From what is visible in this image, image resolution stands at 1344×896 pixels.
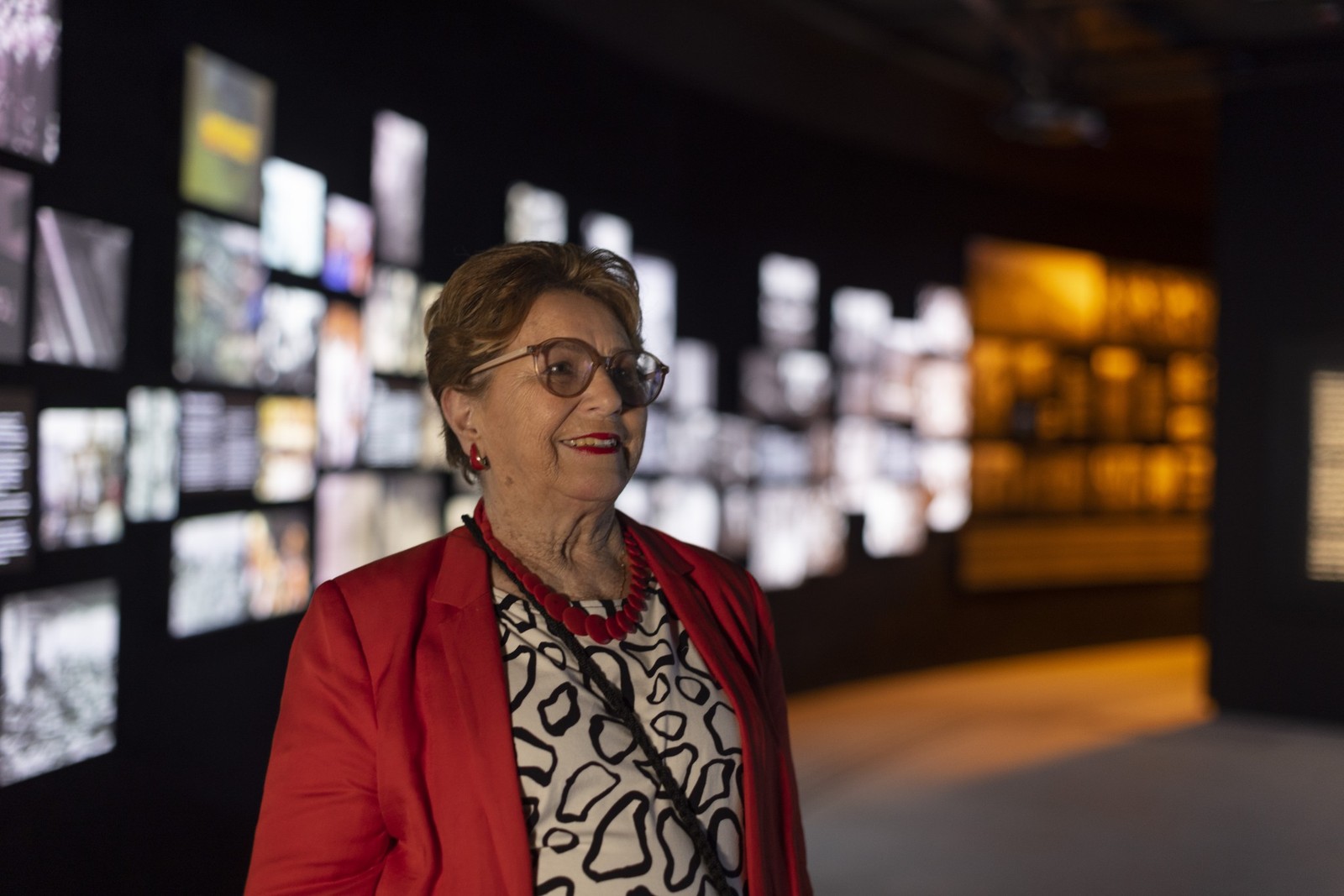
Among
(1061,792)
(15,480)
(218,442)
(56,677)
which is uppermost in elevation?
(218,442)

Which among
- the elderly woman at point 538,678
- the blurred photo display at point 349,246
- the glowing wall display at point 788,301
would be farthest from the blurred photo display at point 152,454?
the glowing wall display at point 788,301

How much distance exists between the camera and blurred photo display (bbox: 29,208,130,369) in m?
3.06

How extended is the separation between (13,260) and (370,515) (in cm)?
194

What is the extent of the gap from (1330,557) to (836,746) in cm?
288

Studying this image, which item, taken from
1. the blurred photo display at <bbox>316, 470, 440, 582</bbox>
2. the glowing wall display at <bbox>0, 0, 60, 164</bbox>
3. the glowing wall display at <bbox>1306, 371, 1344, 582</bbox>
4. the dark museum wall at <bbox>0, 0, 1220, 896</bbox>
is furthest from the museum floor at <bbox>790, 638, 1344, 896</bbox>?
the glowing wall display at <bbox>0, 0, 60, 164</bbox>

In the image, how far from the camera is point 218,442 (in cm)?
384

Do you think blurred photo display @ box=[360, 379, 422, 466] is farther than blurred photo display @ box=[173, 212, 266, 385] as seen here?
Yes

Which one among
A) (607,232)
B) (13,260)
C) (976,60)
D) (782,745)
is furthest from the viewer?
(976,60)

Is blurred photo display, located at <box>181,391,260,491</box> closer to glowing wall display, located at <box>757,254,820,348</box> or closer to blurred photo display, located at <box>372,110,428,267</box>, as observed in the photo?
blurred photo display, located at <box>372,110,428,267</box>

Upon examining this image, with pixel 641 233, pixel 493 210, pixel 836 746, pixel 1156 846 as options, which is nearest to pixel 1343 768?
pixel 1156 846

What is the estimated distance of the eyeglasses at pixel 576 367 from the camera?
1655mm

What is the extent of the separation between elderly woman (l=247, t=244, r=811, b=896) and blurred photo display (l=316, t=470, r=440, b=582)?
106 inches

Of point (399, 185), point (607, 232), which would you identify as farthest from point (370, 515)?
point (607, 232)

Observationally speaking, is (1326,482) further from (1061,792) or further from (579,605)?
(579,605)
